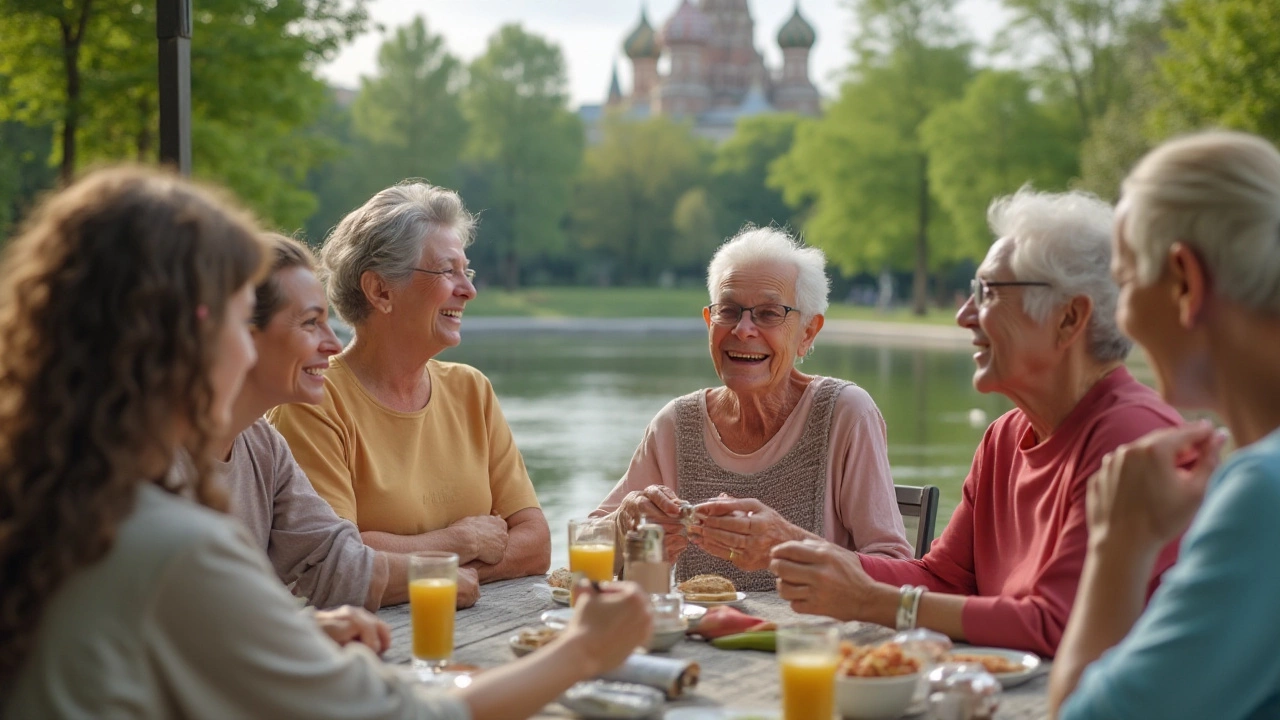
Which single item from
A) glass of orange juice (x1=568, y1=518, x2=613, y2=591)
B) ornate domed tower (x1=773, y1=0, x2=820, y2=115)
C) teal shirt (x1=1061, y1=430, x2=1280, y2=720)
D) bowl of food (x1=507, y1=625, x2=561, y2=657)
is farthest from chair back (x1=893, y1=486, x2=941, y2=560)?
ornate domed tower (x1=773, y1=0, x2=820, y2=115)

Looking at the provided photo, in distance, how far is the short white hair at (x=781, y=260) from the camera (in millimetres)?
3721

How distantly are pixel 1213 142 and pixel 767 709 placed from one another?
42.6 inches

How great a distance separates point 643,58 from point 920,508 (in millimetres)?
88628

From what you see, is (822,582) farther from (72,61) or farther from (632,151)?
(632,151)

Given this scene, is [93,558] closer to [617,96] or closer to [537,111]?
[537,111]

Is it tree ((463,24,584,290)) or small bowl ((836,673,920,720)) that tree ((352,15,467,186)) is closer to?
tree ((463,24,584,290))

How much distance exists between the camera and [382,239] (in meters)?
3.64

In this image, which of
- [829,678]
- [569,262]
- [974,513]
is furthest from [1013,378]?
[569,262]

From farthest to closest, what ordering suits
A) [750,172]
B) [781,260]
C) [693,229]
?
[750,172] < [693,229] < [781,260]

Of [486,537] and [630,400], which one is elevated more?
[486,537]

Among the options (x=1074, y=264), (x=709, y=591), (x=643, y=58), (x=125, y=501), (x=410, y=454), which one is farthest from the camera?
(x=643, y=58)

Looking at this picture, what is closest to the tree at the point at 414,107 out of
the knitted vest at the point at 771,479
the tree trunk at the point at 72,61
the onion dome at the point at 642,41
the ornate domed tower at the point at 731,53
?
the tree trunk at the point at 72,61

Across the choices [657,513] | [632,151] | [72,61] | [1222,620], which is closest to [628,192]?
[632,151]

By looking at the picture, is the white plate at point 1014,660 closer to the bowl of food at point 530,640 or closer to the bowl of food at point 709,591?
the bowl of food at point 709,591
